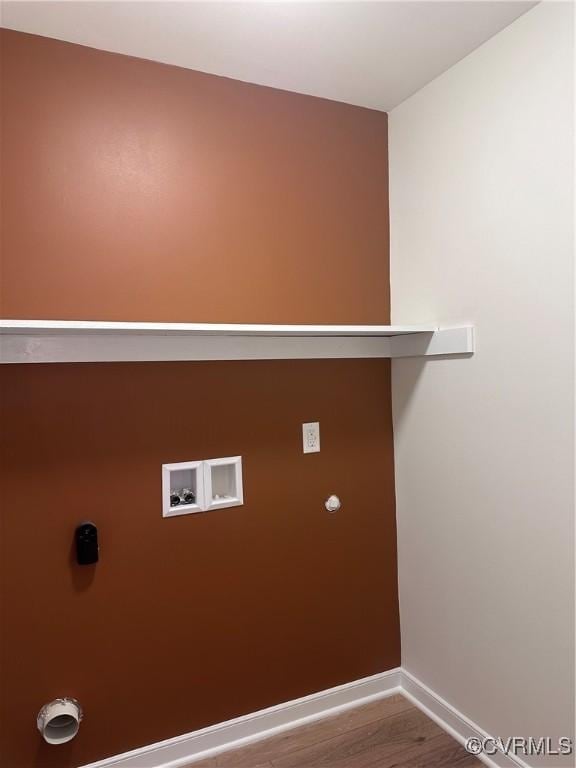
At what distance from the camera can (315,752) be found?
202cm

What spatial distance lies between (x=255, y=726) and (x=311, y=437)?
45.4 inches

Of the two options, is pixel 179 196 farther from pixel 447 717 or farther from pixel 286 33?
pixel 447 717

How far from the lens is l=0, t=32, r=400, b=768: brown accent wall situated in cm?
178

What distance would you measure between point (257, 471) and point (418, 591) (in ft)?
2.92

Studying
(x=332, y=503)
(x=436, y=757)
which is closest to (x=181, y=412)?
(x=332, y=503)


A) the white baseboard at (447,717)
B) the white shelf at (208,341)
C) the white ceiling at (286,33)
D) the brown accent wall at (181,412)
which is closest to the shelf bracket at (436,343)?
the white shelf at (208,341)

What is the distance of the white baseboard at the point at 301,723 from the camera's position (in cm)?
192

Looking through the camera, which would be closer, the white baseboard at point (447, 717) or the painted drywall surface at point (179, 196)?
the painted drywall surface at point (179, 196)

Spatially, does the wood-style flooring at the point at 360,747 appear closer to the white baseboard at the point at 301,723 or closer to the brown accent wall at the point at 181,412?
the white baseboard at the point at 301,723

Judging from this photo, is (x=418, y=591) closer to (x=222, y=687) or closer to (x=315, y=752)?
(x=315, y=752)

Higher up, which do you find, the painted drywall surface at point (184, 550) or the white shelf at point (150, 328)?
the white shelf at point (150, 328)

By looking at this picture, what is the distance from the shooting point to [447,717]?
2.13m

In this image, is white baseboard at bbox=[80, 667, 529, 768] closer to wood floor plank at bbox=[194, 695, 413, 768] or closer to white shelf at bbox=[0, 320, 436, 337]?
wood floor plank at bbox=[194, 695, 413, 768]

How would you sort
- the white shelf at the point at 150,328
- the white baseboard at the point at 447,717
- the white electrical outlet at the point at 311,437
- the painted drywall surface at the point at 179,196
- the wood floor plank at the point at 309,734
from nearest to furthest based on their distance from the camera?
the white shelf at the point at 150,328
the painted drywall surface at the point at 179,196
the white baseboard at the point at 447,717
the wood floor plank at the point at 309,734
the white electrical outlet at the point at 311,437
